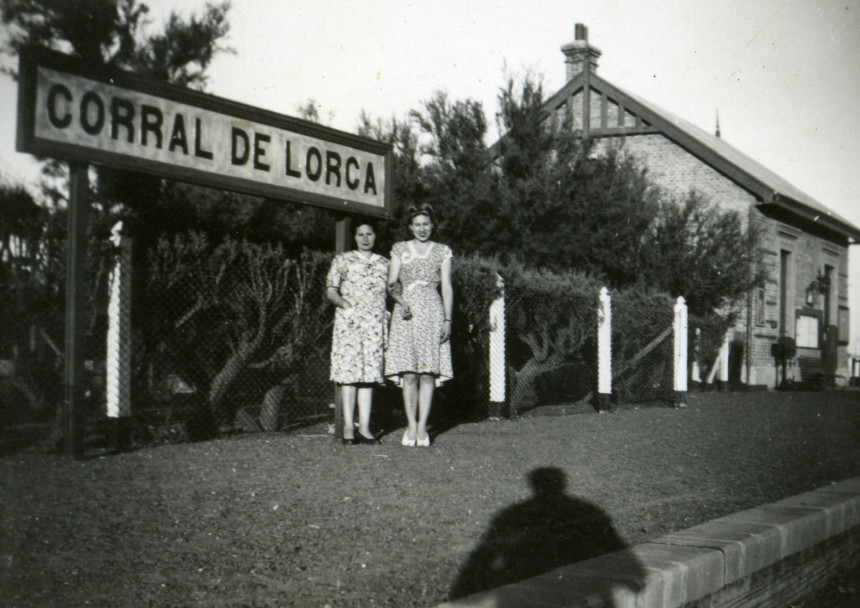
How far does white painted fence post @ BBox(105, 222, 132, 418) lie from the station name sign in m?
0.69

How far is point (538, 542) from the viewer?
13.5 ft

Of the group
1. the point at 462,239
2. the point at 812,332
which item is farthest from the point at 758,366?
the point at 462,239

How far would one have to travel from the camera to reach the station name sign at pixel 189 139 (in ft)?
18.3

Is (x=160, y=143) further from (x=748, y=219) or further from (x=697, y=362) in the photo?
(x=748, y=219)

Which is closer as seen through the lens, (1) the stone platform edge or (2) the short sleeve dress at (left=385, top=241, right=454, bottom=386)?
(1) the stone platform edge

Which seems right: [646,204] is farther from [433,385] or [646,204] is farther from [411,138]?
[433,385]

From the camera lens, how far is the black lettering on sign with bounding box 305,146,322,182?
23.9 ft

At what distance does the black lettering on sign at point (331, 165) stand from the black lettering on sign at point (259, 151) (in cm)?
62

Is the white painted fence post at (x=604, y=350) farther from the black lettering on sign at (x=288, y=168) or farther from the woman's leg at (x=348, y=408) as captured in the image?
the black lettering on sign at (x=288, y=168)

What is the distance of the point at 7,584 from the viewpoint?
3.09 meters

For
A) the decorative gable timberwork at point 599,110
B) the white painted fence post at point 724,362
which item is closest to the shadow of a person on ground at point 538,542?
the white painted fence post at point 724,362

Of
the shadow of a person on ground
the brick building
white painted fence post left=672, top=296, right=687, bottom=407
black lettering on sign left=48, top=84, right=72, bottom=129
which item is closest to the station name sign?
black lettering on sign left=48, top=84, right=72, bottom=129

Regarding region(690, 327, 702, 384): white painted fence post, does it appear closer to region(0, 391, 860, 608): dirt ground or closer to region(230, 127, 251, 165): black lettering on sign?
region(0, 391, 860, 608): dirt ground

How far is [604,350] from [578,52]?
56.5 ft
